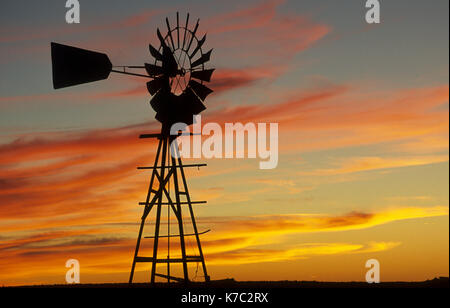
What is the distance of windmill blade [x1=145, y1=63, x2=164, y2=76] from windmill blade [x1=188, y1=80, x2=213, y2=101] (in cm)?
140

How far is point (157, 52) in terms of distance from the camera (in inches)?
1174

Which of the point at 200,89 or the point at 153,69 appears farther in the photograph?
the point at 200,89

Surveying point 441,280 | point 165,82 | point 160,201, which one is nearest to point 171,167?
point 160,201

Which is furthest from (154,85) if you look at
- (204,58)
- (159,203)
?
(159,203)

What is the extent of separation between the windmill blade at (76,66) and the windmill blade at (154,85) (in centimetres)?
165

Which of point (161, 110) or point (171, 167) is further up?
point (161, 110)

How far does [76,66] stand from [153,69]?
2941 millimetres

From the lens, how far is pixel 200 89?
30359 millimetres

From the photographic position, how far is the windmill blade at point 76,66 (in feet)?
93.4

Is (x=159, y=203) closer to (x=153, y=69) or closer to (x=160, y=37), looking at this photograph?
(x=153, y=69)
